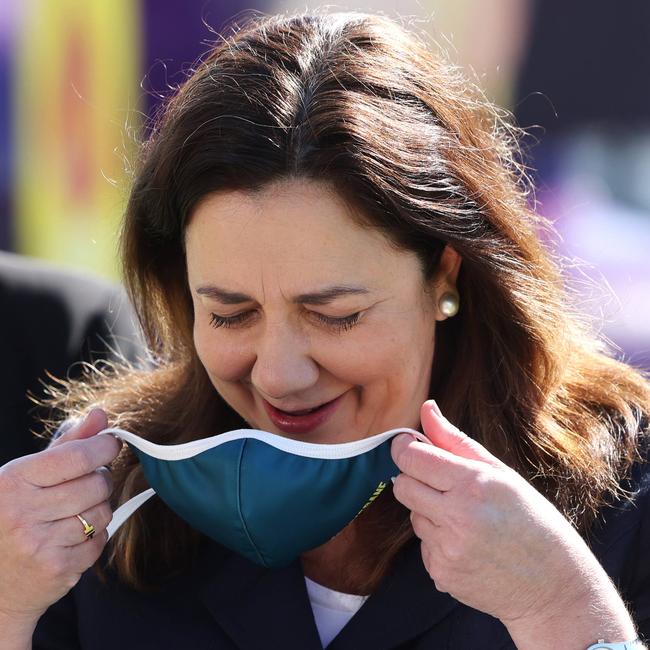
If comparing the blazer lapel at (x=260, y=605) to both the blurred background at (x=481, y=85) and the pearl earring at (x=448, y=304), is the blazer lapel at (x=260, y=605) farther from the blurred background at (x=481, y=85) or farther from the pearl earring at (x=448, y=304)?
the blurred background at (x=481, y=85)

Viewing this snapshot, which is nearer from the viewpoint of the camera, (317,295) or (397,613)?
(317,295)

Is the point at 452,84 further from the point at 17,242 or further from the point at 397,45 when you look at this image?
the point at 17,242

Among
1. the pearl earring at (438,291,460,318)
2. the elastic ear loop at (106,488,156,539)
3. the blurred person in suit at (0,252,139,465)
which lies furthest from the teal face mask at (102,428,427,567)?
the blurred person in suit at (0,252,139,465)

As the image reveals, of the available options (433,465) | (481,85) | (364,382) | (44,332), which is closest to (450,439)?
(433,465)

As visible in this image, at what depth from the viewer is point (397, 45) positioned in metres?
2.21

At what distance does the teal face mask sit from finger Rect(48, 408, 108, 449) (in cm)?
4

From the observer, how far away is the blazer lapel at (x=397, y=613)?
205 cm

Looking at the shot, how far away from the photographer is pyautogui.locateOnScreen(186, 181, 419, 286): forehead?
194 cm

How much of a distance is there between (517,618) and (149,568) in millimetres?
857

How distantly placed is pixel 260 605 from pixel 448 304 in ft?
2.29

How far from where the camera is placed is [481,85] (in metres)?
4.25

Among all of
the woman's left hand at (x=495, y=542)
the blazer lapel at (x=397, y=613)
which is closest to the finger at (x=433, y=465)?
the woman's left hand at (x=495, y=542)

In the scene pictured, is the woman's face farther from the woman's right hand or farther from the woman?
the woman's right hand

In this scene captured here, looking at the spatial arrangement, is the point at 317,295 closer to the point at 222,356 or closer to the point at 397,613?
the point at 222,356
